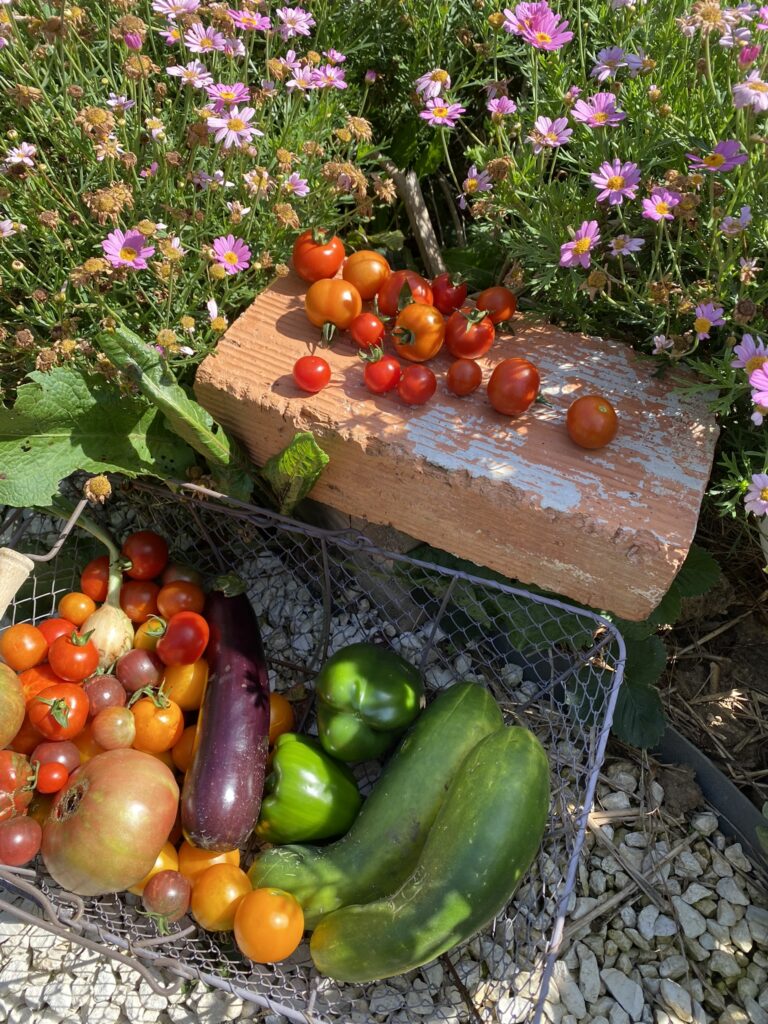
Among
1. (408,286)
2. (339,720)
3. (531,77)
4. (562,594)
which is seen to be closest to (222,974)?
(339,720)

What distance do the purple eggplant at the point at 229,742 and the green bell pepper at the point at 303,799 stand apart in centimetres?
5

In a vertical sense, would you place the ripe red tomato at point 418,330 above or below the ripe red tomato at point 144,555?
above

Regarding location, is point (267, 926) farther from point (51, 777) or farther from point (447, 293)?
point (447, 293)

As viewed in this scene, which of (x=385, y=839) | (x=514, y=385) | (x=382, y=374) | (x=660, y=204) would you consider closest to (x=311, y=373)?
(x=382, y=374)

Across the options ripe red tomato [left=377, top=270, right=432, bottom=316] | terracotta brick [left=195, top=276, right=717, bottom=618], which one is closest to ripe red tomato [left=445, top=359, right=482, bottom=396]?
terracotta brick [left=195, top=276, right=717, bottom=618]

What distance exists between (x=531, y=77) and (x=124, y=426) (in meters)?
1.36

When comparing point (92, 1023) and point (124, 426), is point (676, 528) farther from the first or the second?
point (92, 1023)

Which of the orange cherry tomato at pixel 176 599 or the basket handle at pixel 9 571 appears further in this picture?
the orange cherry tomato at pixel 176 599

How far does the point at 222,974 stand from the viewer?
1985 mm

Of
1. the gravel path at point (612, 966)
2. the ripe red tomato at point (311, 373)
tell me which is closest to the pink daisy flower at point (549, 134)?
the ripe red tomato at point (311, 373)

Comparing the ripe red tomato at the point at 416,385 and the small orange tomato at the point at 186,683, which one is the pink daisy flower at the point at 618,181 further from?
the small orange tomato at the point at 186,683

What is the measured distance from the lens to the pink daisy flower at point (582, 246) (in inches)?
73.7

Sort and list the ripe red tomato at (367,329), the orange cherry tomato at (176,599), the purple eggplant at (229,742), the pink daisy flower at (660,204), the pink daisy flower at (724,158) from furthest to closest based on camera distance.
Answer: the orange cherry tomato at (176,599) → the ripe red tomato at (367,329) → the purple eggplant at (229,742) → the pink daisy flower at (660,204) → the pink daisy flower at (724,158)

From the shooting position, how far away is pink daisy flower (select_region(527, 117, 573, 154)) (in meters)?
1.90
